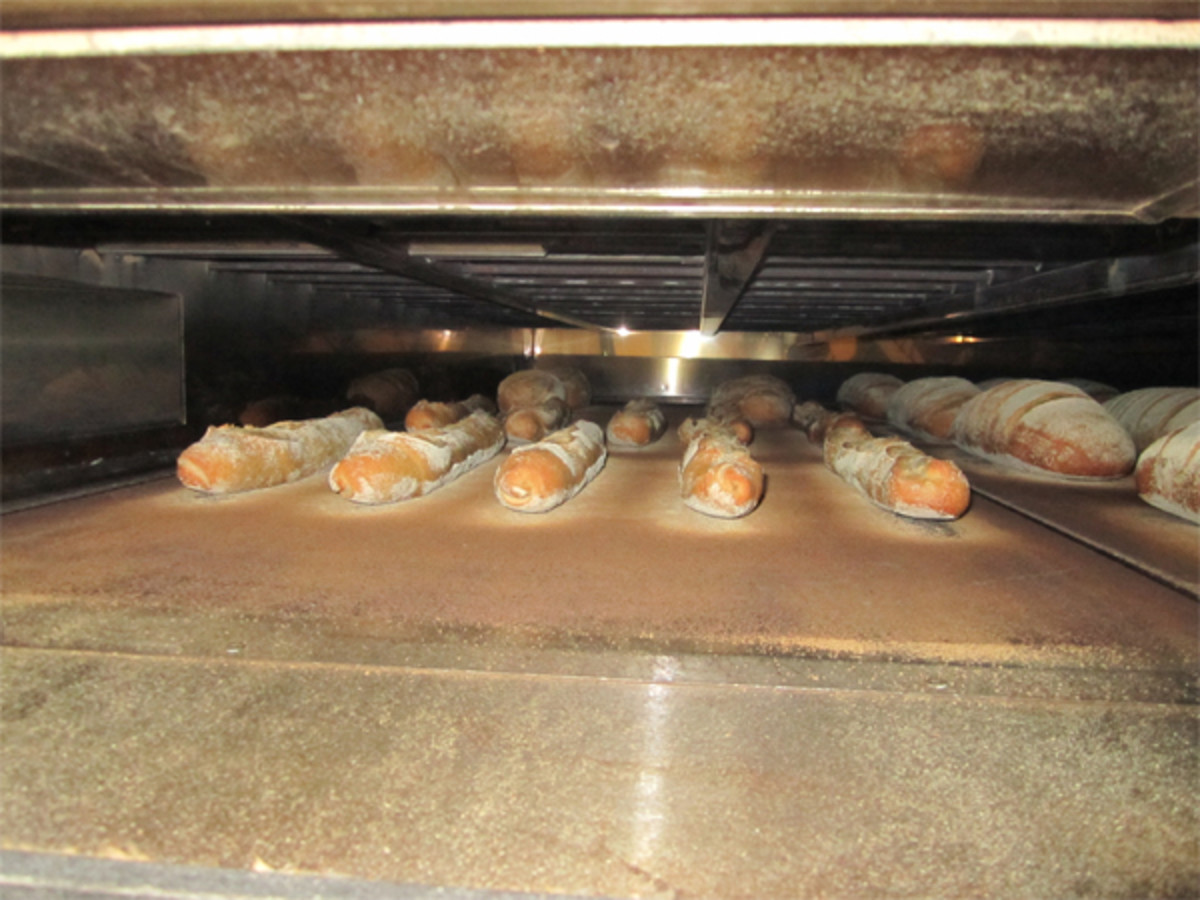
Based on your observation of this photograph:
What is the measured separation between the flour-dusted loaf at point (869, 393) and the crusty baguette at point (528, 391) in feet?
6.49

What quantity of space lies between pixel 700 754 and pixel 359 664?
52 centimetres


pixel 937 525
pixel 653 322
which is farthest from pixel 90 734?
pixel 653 322

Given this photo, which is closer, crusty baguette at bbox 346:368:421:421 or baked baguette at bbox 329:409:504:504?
baked baguette at bbox 329:409:504:504

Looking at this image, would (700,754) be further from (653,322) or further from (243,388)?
(653,322)

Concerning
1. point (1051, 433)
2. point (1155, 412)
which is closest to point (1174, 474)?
point (1051, 433)

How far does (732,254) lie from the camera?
6.00ft

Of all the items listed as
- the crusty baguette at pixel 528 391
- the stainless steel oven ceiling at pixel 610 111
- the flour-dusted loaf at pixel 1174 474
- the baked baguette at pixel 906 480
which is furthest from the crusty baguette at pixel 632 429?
the stainless steel oven ceiling at pixel 610 111

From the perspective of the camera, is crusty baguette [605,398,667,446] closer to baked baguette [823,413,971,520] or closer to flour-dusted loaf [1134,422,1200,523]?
baked baguette [823,413,971,520]

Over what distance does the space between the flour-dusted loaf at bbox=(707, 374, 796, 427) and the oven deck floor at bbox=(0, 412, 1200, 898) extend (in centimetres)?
232

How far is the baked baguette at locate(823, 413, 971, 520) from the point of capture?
1.62m

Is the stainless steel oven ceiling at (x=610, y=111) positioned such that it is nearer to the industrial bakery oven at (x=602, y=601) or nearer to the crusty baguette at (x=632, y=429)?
the industrial bakery oven at (x=602, y=601)

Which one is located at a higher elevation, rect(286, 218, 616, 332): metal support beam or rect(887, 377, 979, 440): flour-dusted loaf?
A: rect(286, 218, 616, 332): metal support beam

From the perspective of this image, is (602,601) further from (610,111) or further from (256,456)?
(256,456)

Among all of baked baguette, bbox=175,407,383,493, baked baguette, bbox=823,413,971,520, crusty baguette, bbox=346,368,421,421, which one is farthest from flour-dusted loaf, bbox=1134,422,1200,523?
crusty baguette, bbox=346,368,421,421
